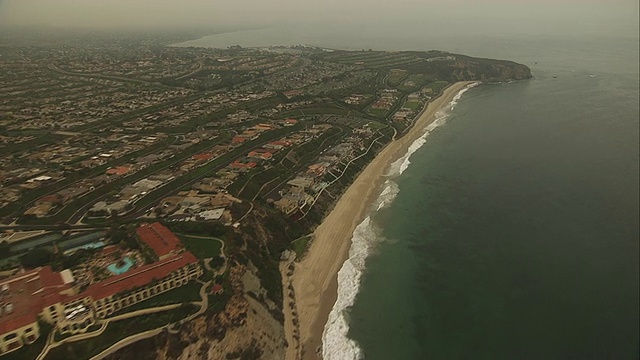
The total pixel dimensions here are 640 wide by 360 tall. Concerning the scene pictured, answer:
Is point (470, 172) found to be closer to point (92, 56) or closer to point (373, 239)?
point (373, 239)

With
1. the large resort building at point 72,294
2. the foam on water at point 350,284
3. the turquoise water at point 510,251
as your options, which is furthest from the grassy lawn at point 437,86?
the large resort building at point 72,294

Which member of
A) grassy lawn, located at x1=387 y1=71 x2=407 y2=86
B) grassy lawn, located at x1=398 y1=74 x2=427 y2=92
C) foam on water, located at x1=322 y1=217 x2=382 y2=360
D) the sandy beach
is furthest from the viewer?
grassy lawn, located at x1=387 y1=71 x2=407 y2=86

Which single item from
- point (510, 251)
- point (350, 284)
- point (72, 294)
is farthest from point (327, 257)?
point (72, 294)

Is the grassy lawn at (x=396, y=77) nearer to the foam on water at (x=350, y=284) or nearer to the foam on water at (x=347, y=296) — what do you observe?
the foam on water at (x=350, y=284)

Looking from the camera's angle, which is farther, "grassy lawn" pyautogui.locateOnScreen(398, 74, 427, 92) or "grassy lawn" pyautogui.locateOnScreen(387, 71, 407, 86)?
"grassy lawn" pyautogui.locateOnScreen(387, 71, 407, 86)

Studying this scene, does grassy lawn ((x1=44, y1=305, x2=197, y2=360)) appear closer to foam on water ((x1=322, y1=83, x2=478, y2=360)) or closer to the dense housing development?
the dense housing development

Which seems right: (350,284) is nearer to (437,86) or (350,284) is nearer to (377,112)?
(377,112)

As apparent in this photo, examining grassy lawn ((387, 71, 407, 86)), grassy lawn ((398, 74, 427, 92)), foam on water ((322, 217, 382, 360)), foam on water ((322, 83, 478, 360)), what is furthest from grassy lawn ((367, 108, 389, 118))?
foam on water ((322, 217, 382, 360))

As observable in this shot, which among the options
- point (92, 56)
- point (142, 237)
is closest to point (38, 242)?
point (142, 237)
